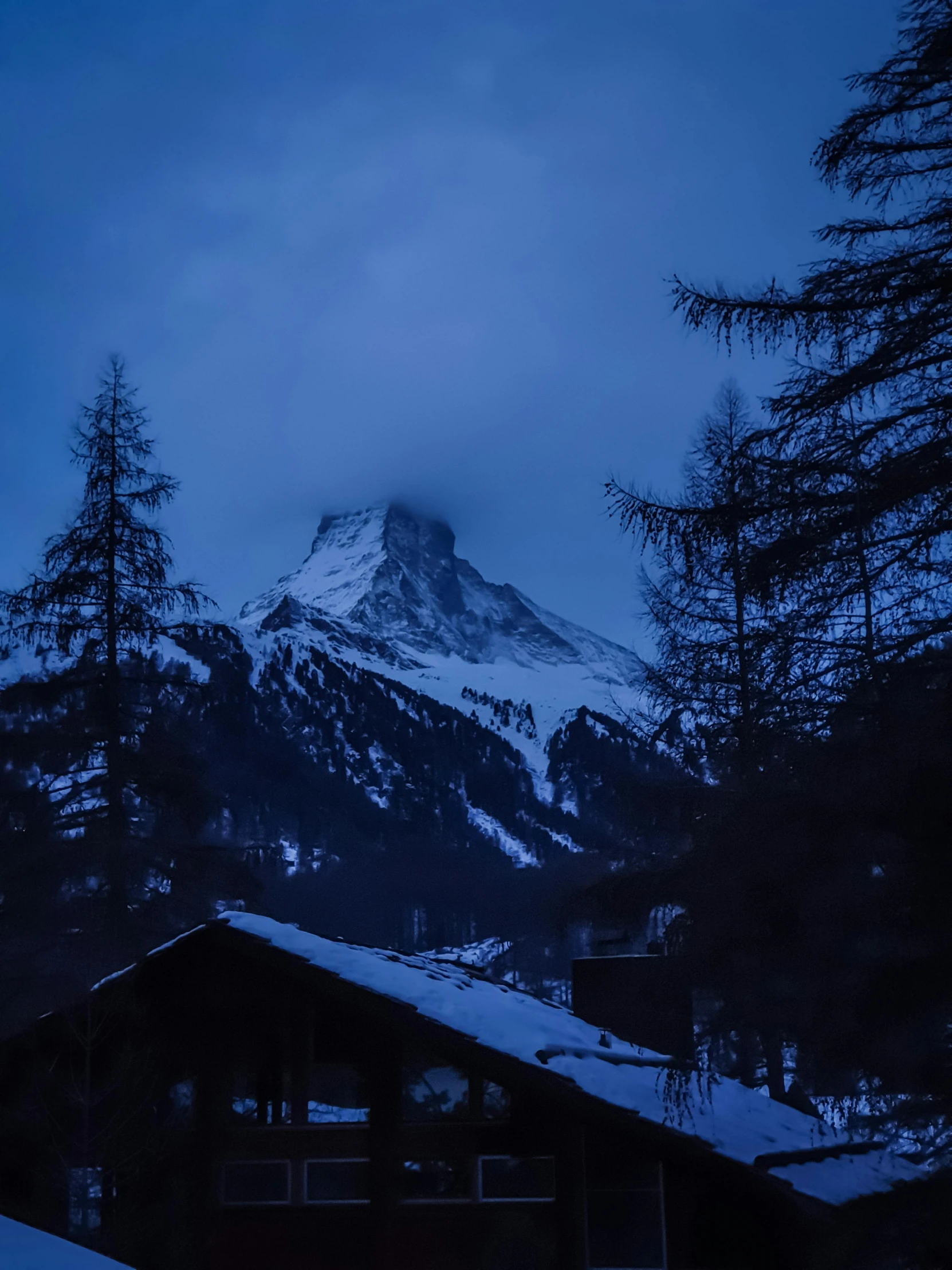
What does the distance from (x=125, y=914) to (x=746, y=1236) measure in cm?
1133

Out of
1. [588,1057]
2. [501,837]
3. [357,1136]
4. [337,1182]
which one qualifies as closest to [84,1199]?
[337,1182]

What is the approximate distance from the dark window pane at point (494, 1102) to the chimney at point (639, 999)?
1.66 meters

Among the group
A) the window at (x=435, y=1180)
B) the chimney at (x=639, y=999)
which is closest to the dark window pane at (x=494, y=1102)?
the window at (x=435, y=1180)

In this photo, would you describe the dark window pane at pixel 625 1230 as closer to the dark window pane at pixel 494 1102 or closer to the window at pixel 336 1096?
the dark window pane at pixel 494 1102

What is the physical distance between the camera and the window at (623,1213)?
457 inches

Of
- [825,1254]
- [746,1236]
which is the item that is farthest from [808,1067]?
[746,1236]

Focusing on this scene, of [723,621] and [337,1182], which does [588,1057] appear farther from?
[723,621]

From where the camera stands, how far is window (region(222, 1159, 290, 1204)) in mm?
12422

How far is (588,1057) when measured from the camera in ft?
39.5

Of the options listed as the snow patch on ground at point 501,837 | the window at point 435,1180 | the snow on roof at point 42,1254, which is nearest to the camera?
the snow on roof at point 42,1254

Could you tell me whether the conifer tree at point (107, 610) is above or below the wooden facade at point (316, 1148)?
above

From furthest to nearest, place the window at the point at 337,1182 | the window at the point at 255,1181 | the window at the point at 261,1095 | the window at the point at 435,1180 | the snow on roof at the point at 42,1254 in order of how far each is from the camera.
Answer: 1. the window at the point at 261,1095
2. the window at the point at 255,1181
3. the window at the point at 337,1182
4. the window at the point at 435,1180
5. the snow on roof at the point at 42,1254

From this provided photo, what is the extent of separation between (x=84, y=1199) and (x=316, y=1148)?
7.82 feet

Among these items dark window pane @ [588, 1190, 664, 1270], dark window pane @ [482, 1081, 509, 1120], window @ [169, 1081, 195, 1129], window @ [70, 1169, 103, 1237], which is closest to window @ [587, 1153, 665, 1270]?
dark window pane @ [588, 1190, 664, 1270]
